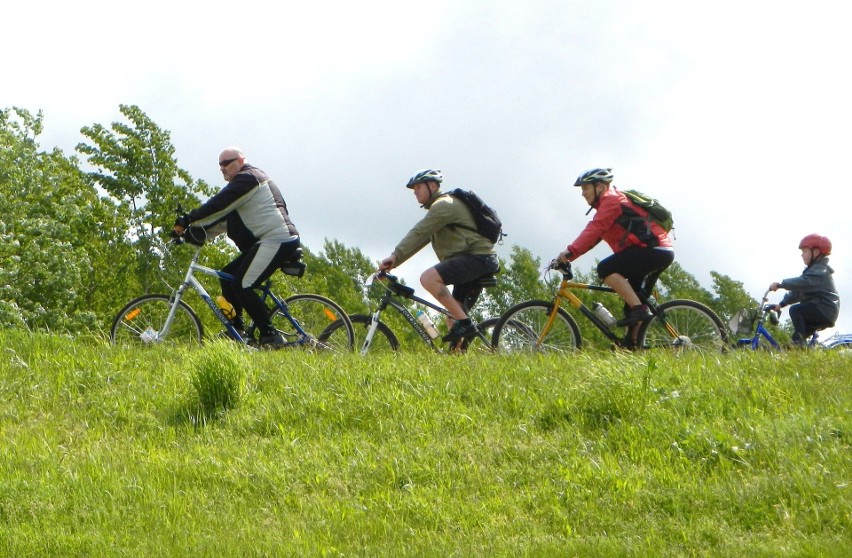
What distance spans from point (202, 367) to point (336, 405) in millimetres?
1062

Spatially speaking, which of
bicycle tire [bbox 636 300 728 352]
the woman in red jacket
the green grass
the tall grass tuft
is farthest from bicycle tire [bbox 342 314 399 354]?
the tall grass tuft

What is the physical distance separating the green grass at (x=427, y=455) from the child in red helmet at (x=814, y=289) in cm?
323

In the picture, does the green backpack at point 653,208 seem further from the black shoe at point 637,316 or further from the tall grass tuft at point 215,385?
the tall grass tuft at point 215,385

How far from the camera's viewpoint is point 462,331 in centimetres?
1170

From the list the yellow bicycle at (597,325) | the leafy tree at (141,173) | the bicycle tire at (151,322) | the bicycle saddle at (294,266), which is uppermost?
the leafy tree at (141,173)

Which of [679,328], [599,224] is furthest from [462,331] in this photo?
[679,328]

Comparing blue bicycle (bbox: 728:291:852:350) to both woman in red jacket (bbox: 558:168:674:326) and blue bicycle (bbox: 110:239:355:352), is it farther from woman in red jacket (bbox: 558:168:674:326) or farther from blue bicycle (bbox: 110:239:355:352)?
blue bicycle (bbox: 110:239:355:352)

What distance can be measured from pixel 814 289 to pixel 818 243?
0.50 meters

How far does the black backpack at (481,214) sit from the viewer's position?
38.8ft

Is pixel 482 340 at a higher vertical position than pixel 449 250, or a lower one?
lower

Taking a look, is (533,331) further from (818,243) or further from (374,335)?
(818,243)

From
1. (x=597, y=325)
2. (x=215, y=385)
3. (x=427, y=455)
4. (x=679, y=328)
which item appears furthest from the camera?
(x=597, y=325)

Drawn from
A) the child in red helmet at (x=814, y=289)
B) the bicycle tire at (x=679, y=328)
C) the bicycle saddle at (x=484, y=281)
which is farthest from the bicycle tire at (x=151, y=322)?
the child in red helmet at (x=814, y=289)

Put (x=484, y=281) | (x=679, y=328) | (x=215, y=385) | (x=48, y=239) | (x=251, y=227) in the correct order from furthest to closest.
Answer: (x=48, y=239), (x=484, y=281), (x=251, y=227), (x=679, y=328), (x=215, y=385)
